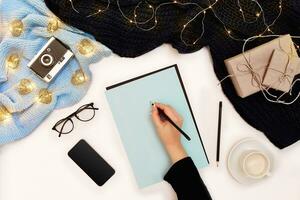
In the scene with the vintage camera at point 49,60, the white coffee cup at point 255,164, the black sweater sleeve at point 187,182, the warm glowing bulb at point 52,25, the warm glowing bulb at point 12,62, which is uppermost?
the warm glowing bulb at point 52,25

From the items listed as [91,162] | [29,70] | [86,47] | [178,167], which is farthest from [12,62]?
[178,167]

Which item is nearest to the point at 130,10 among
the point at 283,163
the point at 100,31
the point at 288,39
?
the point at 100,31

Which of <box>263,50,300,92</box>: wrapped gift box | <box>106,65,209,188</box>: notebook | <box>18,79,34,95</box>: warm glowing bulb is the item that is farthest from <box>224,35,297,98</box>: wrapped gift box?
<box>18,79,34,95</box>: warm glowing bulb

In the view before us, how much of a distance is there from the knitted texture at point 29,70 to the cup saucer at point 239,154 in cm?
33

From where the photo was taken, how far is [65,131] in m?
0.77

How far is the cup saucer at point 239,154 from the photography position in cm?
79

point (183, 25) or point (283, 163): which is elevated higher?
point (183, 25)

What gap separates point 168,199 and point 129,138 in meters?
0.15

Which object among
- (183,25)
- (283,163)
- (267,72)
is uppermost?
(183,25)

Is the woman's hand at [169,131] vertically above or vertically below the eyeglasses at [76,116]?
below

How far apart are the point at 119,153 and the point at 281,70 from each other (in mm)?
367

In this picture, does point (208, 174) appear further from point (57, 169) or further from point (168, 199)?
point (57, 169)

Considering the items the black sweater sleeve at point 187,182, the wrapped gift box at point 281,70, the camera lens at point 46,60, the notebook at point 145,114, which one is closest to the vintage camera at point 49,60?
the camera lens at point 46,60

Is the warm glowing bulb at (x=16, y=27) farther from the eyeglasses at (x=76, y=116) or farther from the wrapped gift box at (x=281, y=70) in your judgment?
the wrapped gift box at (x=281, y=70)
